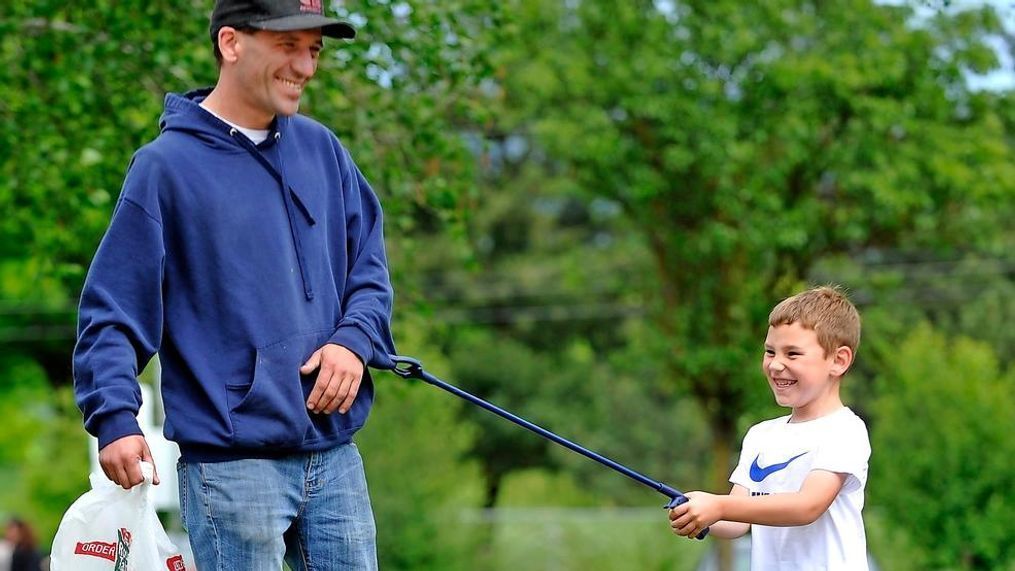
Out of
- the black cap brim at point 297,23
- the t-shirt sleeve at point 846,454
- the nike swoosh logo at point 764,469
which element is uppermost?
the black cap brim at point 297,23

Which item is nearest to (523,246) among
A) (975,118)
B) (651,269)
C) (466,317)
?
(466,317)

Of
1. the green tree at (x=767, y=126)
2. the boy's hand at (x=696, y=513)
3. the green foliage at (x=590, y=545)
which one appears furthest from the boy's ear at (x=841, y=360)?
the green foliage at (x=590, y=545)

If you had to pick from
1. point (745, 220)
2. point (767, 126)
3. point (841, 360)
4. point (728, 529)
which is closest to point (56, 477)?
point (745, 220)

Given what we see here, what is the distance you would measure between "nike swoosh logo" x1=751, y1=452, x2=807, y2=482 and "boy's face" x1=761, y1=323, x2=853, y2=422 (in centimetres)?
12

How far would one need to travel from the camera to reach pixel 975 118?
18125 millimetres

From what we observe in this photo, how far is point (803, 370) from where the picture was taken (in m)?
3.71

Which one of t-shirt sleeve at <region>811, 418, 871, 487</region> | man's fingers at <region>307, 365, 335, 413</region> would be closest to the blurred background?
t-shirt sleeve at <region>811, 418, 871, 487</region>

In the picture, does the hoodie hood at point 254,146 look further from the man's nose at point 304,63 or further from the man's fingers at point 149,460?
the man's fingers at point 149,460

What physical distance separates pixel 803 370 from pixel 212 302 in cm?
139

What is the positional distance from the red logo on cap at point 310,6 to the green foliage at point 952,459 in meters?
14.7

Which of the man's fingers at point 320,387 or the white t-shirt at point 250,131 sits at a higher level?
the white t-shirt at point 250,131

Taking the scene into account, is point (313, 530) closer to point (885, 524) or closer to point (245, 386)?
point (245, 386)

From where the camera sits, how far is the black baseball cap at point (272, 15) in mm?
3350

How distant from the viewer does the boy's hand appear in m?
3.48
